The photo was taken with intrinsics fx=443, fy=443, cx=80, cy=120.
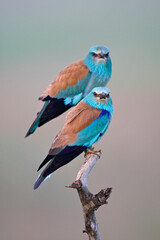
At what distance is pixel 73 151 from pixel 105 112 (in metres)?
0.29

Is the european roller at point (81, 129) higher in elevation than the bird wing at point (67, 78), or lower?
lower

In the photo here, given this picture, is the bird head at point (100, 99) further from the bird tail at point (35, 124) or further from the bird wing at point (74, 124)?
the bird tail at point (35, 124)

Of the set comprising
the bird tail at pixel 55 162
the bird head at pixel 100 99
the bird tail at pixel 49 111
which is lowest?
the bird tail at pixel 55 162

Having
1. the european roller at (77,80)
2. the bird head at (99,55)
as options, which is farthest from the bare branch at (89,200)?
the bird head at (99,55)

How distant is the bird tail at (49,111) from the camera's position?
2291mm

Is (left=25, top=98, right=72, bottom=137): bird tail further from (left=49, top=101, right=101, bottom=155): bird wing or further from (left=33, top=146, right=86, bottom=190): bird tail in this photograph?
(left=33, top=146, right=86, bottom=190): bird tail

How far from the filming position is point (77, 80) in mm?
2438

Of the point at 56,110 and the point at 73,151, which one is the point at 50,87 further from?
the point at 73,151

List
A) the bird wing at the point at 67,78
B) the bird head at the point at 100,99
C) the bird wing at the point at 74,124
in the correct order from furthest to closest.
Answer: the bird wing at the point at 67,78 → the bird head at the point at 100,99 → the bird wing at the point at 74,124

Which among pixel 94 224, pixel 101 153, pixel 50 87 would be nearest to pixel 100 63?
pixel 50 87

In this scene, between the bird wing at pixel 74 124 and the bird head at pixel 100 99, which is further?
the bird head at pixel 100 99

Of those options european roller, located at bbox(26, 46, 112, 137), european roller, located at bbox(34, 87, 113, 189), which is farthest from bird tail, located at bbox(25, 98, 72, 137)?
european roller, located at bbox(34, 87, 113, 189)

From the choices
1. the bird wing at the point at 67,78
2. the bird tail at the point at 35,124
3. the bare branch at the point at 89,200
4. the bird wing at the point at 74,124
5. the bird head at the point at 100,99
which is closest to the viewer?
the bare branch at the point at 89,200

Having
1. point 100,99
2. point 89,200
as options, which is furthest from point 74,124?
point 89,200
